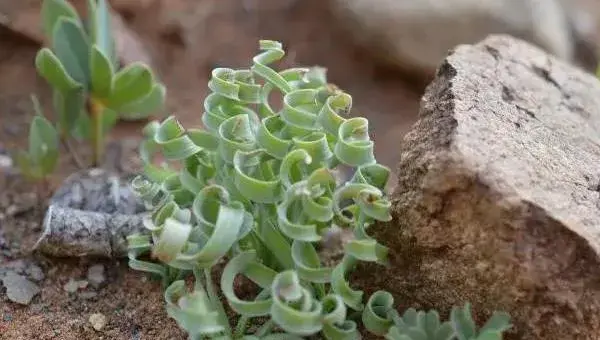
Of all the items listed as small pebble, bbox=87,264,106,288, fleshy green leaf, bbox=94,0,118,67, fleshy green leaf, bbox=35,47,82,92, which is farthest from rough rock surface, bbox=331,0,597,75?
small pebble, bbox=87,264,106,288

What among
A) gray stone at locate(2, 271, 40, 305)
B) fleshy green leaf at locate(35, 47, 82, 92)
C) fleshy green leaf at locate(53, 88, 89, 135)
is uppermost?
fleshy green leaf at locate(35, 47, 82, 92)

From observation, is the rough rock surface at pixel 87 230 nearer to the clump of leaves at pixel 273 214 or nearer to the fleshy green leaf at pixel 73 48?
the clump of leaves at pixel 273 214

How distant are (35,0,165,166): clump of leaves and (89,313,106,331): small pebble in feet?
1.39

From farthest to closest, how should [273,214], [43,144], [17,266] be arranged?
[43,144] < [17,266] < [273,214]

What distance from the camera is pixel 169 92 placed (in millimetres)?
2074

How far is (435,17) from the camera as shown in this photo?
2215mm

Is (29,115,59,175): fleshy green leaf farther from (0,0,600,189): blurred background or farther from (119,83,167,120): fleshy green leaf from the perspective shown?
(0,0,600,189): blurred background

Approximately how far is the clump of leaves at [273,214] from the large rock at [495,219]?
0.16 ft

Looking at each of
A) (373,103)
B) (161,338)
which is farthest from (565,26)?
(161,338)

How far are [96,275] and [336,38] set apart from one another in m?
1.22

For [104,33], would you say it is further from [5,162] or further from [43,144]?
[5,162]

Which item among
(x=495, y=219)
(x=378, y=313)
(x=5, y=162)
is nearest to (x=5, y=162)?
(x=5, y=162)

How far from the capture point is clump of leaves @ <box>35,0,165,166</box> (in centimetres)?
146

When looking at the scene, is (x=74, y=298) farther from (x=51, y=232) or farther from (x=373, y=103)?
(x=373, y=103)
